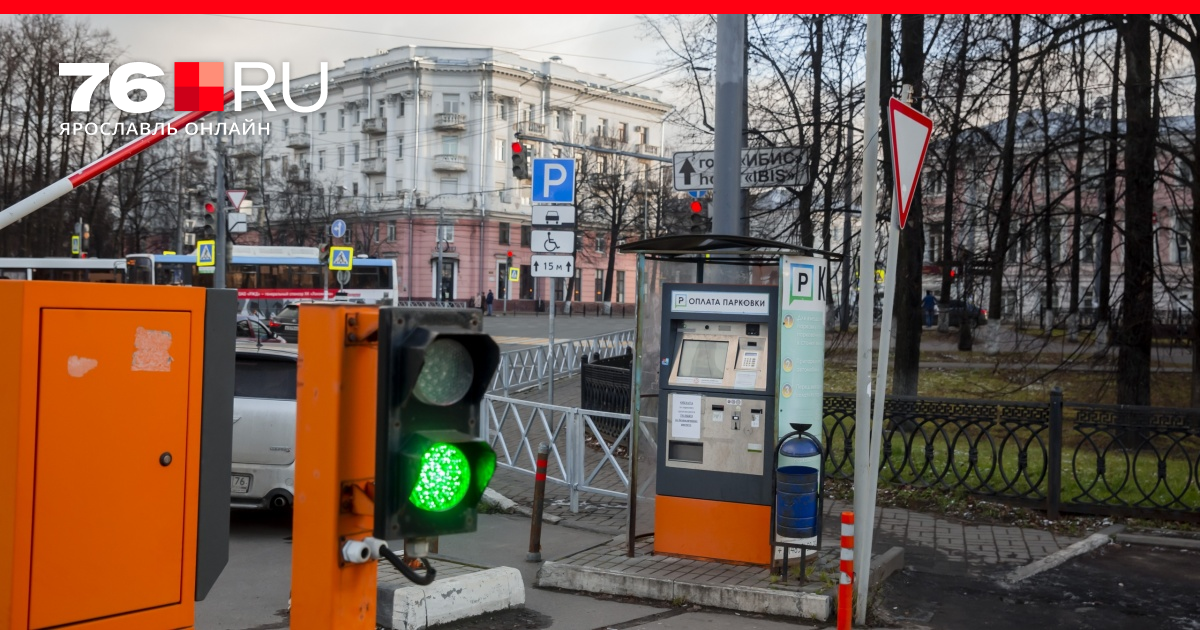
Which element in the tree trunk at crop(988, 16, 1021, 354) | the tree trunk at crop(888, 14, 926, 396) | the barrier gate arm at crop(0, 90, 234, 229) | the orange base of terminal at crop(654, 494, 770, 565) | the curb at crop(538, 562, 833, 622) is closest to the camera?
the curb at crop(538, 562, 833, 622)

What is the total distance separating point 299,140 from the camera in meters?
69.6

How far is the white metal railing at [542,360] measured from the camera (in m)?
22.8

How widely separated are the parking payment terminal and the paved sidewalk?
0.88 metres

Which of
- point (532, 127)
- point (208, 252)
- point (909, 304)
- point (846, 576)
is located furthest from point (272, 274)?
point (846, 576)

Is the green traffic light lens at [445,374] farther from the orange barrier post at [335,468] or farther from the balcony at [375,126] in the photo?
the balcony at [375,126]

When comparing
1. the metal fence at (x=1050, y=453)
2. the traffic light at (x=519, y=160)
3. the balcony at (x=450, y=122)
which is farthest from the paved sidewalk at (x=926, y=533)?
the balcony at (x=450, y=122)

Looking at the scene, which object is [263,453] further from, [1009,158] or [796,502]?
[1009,158]

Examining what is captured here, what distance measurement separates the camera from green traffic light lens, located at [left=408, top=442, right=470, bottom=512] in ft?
8.00

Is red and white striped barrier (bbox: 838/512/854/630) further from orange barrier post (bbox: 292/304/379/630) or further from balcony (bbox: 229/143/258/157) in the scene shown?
balcony (bbox: 229/143/258/157)

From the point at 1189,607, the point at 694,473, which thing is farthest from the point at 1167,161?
the point at 694,473

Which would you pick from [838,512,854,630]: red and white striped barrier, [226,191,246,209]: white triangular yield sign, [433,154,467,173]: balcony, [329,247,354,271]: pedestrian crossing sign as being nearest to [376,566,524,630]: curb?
[838,512,854,630]: red and white striped barrier

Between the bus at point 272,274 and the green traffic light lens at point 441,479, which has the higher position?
the bus at point 272,274

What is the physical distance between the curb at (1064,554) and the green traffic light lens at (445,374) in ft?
22.0

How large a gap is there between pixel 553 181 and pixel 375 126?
54.8 metres
